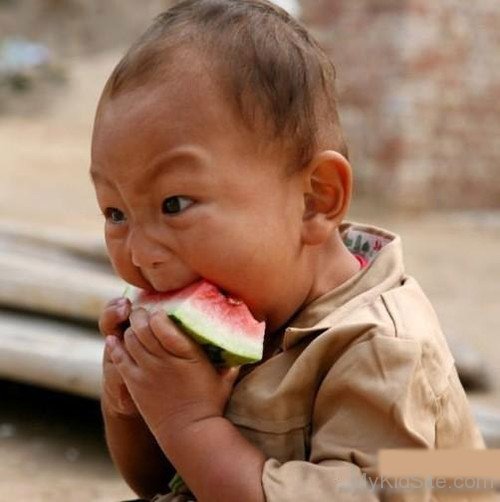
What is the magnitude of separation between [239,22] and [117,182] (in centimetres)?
30

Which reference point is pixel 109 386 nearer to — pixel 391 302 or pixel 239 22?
pixel 391 302

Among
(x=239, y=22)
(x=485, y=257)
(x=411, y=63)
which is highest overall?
(x=239, y=22)

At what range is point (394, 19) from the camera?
9.17 m

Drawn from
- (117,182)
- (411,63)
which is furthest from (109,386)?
(411,63)

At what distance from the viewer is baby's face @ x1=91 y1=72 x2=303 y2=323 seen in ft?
5.27

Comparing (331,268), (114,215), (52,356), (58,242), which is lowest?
(52,356)

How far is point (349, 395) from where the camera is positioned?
5.12ft

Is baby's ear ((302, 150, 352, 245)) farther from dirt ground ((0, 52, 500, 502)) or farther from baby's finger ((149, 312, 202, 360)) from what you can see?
dirt ground ((0, 52, 500, 502))

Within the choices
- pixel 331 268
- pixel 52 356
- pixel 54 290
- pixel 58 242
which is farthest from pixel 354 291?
pixel 58 242

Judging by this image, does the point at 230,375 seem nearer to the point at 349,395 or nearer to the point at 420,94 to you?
the point at 349,395

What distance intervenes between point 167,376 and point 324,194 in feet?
1.21

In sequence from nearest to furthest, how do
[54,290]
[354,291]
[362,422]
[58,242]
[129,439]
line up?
[362,422], [354,291], [129,439], [54,290], [58,242]

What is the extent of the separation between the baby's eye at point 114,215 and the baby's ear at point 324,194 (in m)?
0.28

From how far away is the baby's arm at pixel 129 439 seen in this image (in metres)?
1.78
